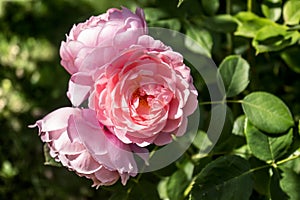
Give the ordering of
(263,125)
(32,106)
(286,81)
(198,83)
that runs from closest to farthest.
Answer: (263,125), (198,83), (286,81), (32,106)

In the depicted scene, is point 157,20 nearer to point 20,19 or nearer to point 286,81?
point 286,81

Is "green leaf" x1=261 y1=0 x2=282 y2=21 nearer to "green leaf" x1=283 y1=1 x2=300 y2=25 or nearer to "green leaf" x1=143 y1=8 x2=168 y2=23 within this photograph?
"green leaf" x1=283 y1=1 x2=300 y2=25

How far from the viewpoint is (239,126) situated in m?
0.86

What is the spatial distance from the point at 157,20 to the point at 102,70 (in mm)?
271

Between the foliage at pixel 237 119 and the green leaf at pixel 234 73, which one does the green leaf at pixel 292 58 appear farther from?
the green leaf at pixel 234 73

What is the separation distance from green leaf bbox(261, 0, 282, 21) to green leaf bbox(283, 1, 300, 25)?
1 centimetres

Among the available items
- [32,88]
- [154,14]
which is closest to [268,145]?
[154,14]

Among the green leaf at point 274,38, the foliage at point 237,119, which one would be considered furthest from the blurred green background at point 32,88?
the green leaf at point 274,38

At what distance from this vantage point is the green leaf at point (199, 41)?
0.88m

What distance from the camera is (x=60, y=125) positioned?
0.67m

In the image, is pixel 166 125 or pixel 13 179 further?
pixel 13 179

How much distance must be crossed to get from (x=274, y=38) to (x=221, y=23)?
0.30 feet

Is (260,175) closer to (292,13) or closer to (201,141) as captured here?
(201,141)

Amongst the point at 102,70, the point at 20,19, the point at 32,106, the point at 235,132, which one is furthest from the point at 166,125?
the point at 20,19
